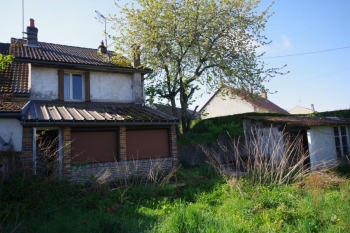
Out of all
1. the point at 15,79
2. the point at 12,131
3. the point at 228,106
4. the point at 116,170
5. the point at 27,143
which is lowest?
the point at 116,170

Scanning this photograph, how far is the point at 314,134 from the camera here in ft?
45.1

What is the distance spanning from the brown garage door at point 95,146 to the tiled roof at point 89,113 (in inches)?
32.7

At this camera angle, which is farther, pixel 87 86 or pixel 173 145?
pixel 87 86

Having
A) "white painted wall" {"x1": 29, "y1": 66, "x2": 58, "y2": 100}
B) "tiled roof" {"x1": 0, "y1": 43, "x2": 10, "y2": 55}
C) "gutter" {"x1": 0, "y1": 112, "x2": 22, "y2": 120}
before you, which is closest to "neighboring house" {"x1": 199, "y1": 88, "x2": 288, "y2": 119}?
"white painted wall" {"x1": 29, "y1": 66, "x2": 58, "y2": 100}

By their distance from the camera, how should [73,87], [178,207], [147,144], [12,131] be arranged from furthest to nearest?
[73,87], [147,144], [12,131], [178,207]

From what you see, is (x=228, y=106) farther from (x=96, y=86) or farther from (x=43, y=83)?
(x=43, y=83)

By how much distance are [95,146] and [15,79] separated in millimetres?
5545

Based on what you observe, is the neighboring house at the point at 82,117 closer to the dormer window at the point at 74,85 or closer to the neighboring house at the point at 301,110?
the dormer window at the point at 74,85

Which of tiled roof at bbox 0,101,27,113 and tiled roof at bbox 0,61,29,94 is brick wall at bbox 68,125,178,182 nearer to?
tiled roof at bbox 0,101,27,113

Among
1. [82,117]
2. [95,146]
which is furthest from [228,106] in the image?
[82,117]

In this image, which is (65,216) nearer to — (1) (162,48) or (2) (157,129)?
(2) (157,129)

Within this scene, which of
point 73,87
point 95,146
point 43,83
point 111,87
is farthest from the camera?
point 111,87

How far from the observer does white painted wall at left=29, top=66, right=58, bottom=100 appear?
39.9 ft

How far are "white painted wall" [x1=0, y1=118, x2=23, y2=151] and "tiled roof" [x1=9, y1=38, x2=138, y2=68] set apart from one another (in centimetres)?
335
